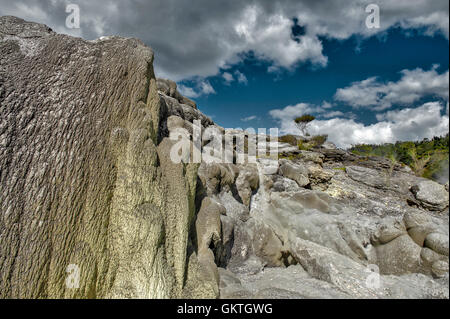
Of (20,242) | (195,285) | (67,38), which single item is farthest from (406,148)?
(67,38)

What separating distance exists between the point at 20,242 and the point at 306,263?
19.1 feet

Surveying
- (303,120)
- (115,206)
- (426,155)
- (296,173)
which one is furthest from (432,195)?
(303,120)

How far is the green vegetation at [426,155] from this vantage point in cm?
242

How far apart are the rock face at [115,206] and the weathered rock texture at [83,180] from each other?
2cm

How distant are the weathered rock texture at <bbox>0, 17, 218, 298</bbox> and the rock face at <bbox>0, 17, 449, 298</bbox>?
18 millimetres

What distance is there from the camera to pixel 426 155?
2611 millimetres

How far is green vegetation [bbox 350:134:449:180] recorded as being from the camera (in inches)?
95.1

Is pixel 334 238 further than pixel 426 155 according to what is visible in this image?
Yes

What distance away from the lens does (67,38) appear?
15.5 feet

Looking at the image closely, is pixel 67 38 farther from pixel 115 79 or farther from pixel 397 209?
pixel 397 209

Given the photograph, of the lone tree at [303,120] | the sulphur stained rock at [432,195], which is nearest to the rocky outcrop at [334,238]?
the sulphur stained rock at [432,195]

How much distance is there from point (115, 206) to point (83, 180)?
73 centimetres

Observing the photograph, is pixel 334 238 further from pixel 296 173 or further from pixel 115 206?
pixel 115 206
